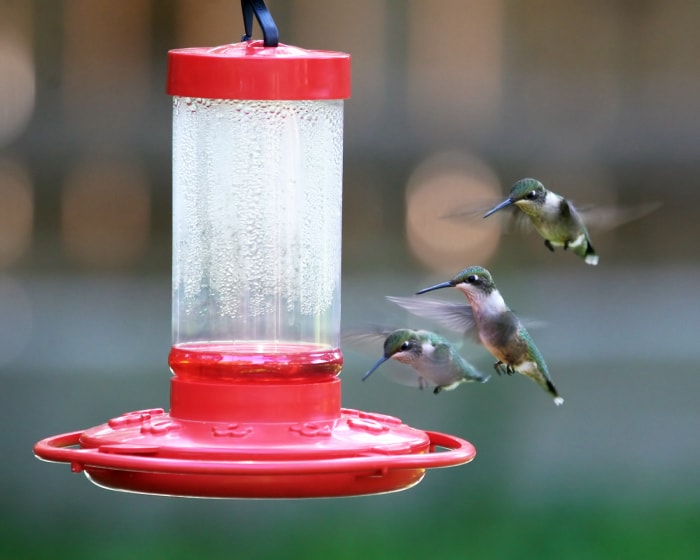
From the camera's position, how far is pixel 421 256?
8.80 m

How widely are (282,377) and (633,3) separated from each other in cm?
746

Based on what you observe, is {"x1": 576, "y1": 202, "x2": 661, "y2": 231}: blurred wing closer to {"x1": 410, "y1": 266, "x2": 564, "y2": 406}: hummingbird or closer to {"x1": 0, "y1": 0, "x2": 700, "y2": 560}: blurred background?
{"x1": 410, "y1": 266, "x2": 564, "y2": 406}: hummingbird

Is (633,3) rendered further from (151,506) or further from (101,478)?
(101,478)

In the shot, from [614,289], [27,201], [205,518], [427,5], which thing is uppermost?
[427,5]

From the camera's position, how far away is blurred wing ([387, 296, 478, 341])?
3.31 metres

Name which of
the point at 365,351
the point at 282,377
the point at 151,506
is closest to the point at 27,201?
the point at 151,506

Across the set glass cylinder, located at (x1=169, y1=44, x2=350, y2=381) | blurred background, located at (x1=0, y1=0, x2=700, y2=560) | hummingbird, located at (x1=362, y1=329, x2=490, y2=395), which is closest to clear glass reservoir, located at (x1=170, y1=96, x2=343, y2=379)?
glass cylinder, located at (x1=169, y1=44, x2=350, y2=381)

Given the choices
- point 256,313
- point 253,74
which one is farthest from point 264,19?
point 256,313

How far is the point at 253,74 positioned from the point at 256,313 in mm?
541

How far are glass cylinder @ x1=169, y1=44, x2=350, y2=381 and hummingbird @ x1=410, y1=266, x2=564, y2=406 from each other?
0.38 meters

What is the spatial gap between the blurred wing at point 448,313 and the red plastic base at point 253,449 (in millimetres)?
518

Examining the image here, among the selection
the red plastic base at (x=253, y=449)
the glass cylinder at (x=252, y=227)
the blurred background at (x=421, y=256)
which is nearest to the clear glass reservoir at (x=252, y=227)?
the glass cylinder at (x=252, y=227)

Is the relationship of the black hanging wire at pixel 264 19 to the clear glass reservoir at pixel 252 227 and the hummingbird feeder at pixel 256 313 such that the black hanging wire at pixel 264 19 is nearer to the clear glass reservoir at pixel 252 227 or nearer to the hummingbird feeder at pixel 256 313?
the hummingbird feeder at pixel 256 313

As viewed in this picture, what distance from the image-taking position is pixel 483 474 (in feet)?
26.3
